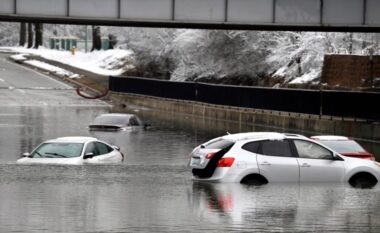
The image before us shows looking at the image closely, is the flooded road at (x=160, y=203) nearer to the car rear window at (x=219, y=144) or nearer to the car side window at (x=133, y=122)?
the car rear window at (x=219, y=144)

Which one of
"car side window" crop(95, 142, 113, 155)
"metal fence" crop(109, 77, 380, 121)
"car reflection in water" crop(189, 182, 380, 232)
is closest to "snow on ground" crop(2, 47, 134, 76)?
"metal fence" crop(109, 77, 380, 121)

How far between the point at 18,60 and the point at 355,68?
55.7m

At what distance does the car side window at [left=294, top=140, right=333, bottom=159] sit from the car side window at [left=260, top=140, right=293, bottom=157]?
35cm

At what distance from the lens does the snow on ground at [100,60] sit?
328 feet

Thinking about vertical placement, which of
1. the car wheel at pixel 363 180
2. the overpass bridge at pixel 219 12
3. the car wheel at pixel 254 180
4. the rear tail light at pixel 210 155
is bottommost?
the car wheel at pixel 363 180

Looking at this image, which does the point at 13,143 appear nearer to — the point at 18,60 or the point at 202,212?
the point at 202,212

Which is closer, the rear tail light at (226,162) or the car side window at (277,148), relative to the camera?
the rear tail light at (226,162)

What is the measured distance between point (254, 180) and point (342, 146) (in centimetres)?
623

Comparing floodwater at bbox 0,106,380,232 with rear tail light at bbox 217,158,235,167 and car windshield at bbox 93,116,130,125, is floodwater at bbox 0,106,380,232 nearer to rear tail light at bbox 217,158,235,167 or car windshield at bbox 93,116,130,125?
rear tail light at bbox 217,158,235,167

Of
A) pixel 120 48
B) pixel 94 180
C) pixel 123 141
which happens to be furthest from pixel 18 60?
pixel 94 180

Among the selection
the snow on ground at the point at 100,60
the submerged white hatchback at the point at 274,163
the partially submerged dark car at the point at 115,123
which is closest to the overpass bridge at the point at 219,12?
the partially submerged dark car at the point at 115,123

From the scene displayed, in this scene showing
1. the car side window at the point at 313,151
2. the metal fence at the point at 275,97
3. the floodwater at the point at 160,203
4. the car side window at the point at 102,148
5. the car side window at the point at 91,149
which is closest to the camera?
the floodwater at the point at 160,203

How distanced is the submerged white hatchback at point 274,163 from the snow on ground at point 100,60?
7616cm

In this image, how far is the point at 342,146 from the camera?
2608 cm
